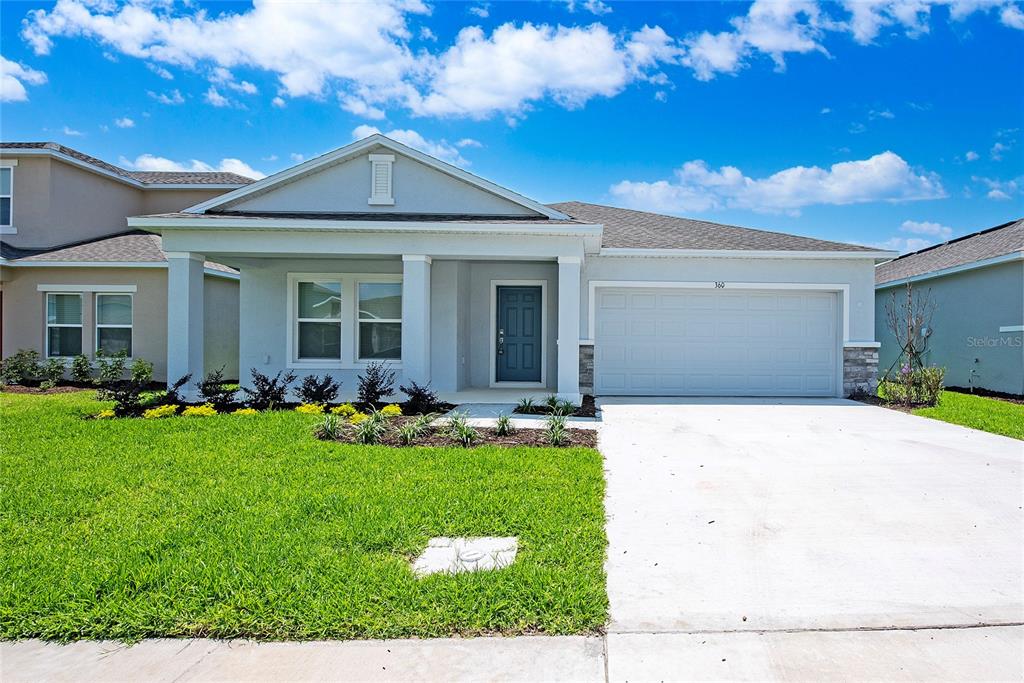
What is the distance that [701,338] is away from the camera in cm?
1312

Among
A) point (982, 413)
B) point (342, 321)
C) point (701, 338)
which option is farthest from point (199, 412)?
point (982, 413)

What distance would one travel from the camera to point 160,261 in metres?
14.6

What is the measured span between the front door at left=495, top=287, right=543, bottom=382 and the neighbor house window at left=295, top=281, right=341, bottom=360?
3.42 m

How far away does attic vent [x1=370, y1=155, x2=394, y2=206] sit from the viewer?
11.5 meters

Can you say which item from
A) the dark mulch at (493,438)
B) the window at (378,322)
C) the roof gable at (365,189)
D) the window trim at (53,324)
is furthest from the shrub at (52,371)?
the dark mulch at (493,438)

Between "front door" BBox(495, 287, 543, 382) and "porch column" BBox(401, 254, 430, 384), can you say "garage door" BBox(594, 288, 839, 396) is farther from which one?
"porch column" BBox(401, 254, 430, 384)

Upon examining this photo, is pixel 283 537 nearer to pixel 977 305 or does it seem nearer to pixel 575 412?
pixel 575 412

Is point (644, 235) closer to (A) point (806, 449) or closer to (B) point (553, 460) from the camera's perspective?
(A) point (806, 449)

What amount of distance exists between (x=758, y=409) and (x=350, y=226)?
787 centimetres

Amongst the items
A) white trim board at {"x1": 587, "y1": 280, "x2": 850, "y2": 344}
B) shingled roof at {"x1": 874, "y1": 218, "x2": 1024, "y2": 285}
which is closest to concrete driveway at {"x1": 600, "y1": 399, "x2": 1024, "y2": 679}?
white trim board at {"x1": 587, "y1": 280, "x2": 850, "y2": 344}

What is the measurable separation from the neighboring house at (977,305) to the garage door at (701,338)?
3.89 metres

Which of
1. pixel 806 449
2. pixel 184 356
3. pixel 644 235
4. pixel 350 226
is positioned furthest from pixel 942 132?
pixel 184 356

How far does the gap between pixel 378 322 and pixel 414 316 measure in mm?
2310

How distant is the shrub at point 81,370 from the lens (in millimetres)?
14445
